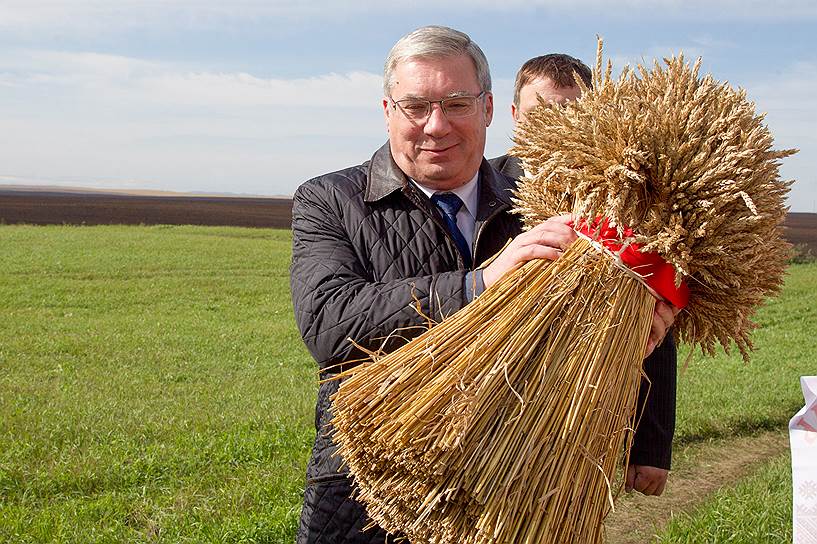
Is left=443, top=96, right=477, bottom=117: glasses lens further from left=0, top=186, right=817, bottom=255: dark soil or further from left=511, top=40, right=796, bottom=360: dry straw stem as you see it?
left=0, top=186, right=817, bottom=255: dark soil

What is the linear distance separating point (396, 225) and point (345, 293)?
36 cm

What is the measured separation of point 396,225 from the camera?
2.46 meters

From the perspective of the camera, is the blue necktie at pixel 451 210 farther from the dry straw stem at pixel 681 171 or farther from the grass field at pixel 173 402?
the grass field at pixel 173 402

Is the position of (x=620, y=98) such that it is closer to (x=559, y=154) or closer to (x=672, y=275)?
(x=559, y=154)

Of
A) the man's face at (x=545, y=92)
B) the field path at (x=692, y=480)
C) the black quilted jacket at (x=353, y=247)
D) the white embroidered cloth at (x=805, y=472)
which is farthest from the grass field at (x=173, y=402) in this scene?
the white embroidered cloth at (x=805, y=472)

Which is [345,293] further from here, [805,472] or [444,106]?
[805,472]

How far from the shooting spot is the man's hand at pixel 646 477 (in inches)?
106

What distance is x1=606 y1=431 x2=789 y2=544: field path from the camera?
4.82m

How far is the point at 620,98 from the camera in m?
1.88

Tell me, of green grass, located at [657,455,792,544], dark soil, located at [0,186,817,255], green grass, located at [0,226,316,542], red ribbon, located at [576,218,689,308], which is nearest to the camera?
red ribbon, located at [576,218,689,308]

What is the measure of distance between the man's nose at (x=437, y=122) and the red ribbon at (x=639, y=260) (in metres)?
0.54

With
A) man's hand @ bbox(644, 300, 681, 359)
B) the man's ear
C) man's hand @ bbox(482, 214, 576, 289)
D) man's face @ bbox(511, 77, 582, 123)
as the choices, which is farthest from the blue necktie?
man's face @ bbox(511, 77, 582, 123)

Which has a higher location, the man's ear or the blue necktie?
the man's ear

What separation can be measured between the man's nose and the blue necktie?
0.25 meters
